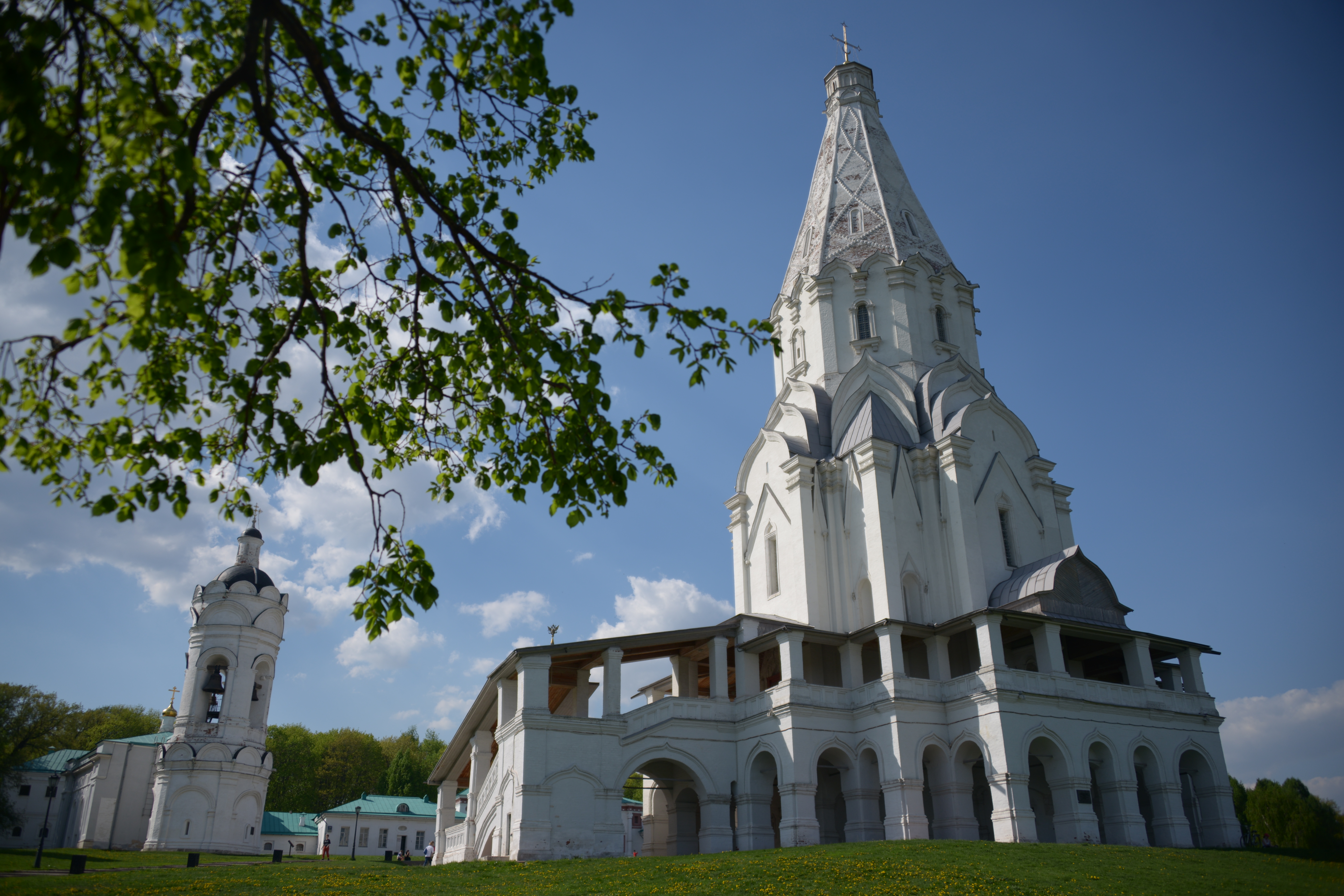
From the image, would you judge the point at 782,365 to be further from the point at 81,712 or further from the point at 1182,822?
the point at 81,712

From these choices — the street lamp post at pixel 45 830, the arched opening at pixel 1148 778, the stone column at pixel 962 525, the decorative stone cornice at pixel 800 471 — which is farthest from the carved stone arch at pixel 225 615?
the arched opening at pixel 1148 778

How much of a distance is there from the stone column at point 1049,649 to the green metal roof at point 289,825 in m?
41.1

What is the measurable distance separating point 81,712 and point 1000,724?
194 ft

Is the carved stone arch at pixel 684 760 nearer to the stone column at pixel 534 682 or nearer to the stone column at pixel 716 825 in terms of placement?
the stone column at pixel 716 825

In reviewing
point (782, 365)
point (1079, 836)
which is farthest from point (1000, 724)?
point (782, 365)

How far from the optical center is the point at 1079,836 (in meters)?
22.2

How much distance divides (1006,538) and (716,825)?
12.9m

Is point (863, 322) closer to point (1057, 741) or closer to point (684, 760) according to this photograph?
point (1057, 741)

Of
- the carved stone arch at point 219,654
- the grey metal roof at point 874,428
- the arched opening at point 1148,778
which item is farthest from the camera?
the carved stone arch at point 219,654

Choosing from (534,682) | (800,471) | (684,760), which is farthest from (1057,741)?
(534,682)

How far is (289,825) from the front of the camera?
51.6 meters

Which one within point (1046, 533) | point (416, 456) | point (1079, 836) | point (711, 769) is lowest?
point (1079, 836)

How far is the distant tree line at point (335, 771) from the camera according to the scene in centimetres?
6050

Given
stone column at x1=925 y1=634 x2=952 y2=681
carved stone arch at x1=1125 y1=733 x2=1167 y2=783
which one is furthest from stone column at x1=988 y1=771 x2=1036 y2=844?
carved stone arch at x1=1125 y1=733 x2=1167 y2=783
